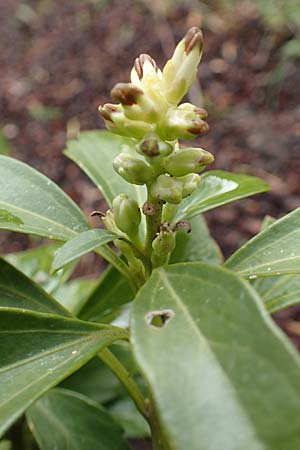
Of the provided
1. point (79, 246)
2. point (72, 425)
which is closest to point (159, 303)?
point (79, 246)

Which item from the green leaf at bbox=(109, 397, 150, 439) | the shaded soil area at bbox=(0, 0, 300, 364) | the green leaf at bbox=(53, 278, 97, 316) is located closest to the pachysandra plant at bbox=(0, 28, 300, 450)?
the green leaf at bbox=(109, 397, 150, 439)

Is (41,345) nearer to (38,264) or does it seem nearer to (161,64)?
(38,264)

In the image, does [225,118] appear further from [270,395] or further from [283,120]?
[270,395]

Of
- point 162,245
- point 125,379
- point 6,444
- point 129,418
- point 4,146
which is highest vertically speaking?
point 162,245

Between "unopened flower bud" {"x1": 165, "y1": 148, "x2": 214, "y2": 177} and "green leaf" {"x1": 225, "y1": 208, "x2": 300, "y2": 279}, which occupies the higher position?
"unopened flower bud" {"x1": 165, "y1": 148, "x2": 214, "y2": 177}

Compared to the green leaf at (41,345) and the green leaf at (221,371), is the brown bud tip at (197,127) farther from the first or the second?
the green leaf at (41,345)

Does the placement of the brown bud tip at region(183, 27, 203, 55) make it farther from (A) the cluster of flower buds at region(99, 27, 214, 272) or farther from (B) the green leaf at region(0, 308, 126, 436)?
(B) the green leaf at region(0, 308, 126, 436)
